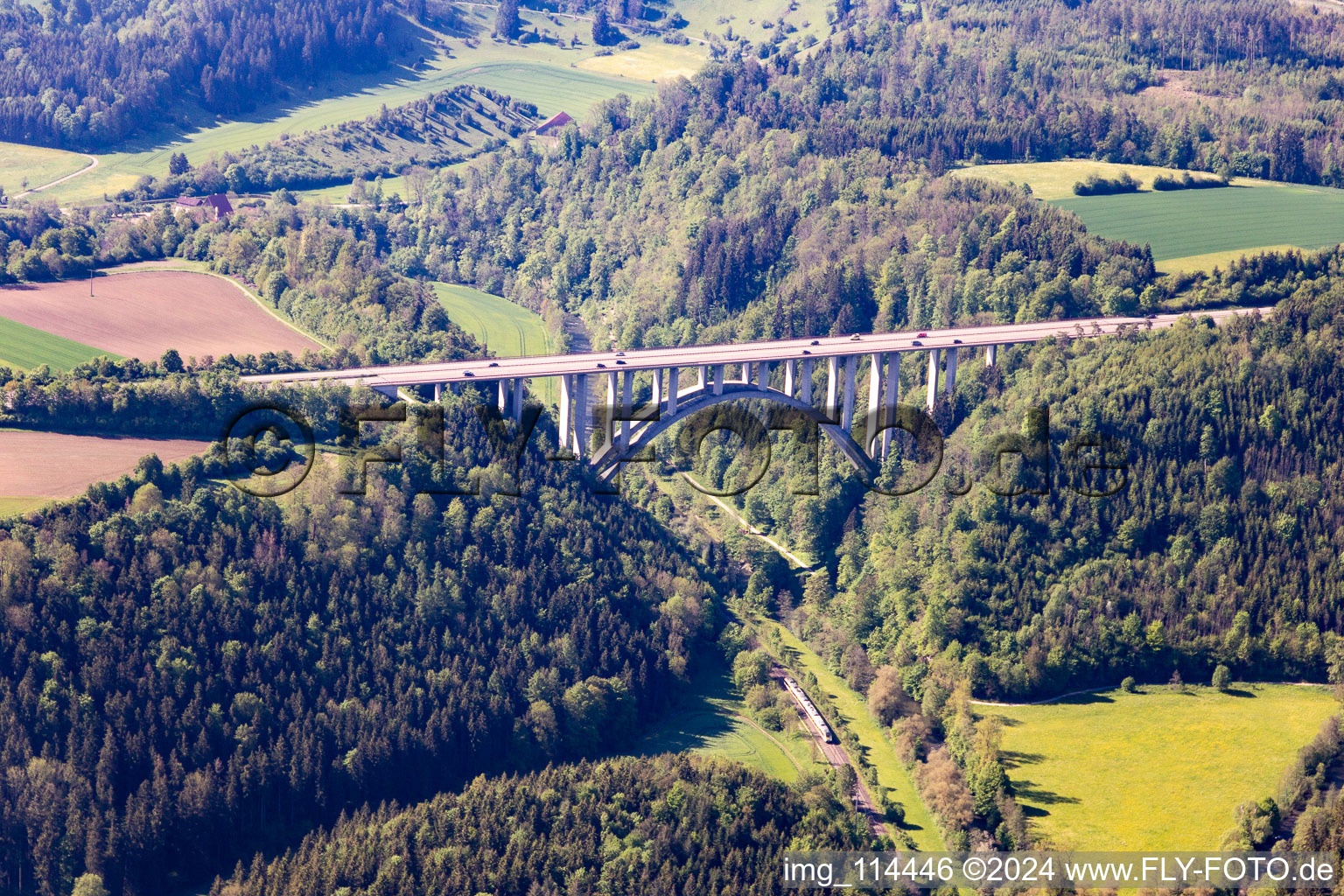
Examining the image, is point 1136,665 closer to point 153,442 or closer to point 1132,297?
point 1132,297

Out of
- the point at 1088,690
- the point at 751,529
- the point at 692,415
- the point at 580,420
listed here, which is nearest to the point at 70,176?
the point at 692,415

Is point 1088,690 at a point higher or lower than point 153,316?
lower

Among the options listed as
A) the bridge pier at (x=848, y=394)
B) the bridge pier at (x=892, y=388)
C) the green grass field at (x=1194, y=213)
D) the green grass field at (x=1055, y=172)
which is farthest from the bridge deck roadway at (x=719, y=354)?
the green grass field at (x=1055, y=172)

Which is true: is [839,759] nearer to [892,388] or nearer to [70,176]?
[892,388]

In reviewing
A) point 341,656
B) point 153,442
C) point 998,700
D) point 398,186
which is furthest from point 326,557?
point 398,186

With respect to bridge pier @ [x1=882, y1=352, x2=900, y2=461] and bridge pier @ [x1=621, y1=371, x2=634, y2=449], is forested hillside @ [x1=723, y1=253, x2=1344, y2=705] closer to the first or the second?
bridge pier @ [x1=882, y1=352, x2=900, y2=461]

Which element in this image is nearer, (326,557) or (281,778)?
(281,778)
